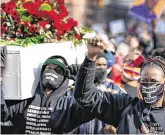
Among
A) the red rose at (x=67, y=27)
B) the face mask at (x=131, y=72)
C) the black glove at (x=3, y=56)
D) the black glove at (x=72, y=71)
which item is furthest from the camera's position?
the face mask at (x=131, y=72)

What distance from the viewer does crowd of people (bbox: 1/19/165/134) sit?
538 cm

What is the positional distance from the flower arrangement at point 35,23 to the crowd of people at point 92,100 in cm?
32

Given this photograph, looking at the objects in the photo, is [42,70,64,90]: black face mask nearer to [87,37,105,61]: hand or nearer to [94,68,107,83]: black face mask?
[94,68,107,83]: black face mask

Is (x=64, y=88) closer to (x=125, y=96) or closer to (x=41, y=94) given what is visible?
(x=41, y=94)

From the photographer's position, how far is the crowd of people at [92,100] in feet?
17.7

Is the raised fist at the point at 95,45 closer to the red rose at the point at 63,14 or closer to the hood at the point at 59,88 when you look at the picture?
the hood at the point at 59,88

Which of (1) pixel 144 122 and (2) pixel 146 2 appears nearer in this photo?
(1) pixel 144 122

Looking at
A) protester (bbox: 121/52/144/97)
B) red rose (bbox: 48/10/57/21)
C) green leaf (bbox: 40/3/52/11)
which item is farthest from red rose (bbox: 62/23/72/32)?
protester (bbox: 121/52/144/97)

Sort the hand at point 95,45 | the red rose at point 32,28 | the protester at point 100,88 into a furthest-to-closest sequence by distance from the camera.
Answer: the protester at point 100,88
the red rose at point 32,28
the hand at point 95,45

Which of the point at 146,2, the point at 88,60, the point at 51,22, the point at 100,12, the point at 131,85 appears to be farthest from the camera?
the point at 100,12

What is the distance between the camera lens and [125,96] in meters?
5.55

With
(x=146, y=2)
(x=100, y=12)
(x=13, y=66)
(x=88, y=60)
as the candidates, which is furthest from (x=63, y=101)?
(x=100, y=12)

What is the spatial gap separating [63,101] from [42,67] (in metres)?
0.36

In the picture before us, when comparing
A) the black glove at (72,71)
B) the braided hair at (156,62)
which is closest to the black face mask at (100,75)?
the black glove at (72,71)
